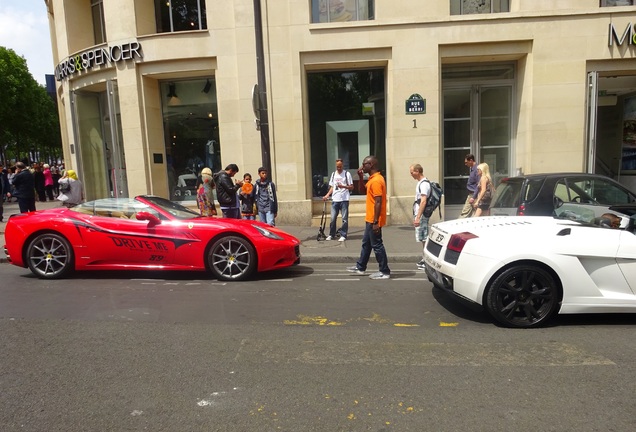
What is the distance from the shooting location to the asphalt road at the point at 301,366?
2824mm

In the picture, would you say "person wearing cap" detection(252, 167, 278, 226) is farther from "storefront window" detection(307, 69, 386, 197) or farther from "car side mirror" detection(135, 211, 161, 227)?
"storefront window" detection(307, 69, 386, 197)

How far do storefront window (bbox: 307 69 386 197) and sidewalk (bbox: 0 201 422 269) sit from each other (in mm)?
1980

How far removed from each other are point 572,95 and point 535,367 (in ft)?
32.0

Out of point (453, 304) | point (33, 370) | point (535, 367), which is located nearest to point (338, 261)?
point (453, 304)

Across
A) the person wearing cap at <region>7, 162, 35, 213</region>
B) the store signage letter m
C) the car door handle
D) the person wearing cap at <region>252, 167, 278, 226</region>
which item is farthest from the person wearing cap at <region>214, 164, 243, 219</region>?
the store signage letter m

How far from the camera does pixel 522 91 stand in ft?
37.7

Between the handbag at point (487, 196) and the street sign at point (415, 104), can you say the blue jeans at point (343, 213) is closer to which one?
the handbag at point (487, 196)

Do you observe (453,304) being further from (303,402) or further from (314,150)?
(314,150)

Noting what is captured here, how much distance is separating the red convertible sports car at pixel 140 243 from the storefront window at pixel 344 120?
5816 millimetres

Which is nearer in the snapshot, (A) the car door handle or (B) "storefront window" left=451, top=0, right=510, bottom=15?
(A) the car door handle

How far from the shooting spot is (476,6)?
11.6 metres

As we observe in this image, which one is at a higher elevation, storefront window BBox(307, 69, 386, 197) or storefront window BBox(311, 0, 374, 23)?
storefront window BBox(311, 0, 374, 23)

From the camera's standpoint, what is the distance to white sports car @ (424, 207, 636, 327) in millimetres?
4359

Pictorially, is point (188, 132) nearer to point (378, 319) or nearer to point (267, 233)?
point (267, 233)
